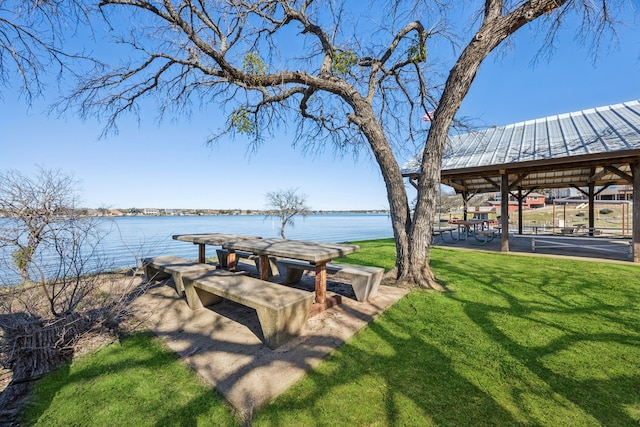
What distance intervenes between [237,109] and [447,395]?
5244 mm

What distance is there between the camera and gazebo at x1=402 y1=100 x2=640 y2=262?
6.18 m

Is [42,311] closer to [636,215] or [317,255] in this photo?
[317,255]

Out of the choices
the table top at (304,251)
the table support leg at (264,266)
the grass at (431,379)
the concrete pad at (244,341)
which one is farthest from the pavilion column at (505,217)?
the table support leg at (264,266)

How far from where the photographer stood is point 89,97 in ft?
15.3

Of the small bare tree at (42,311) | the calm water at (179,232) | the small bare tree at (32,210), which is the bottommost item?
the calm water at (179,232)

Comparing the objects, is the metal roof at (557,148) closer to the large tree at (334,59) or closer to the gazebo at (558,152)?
the gazebo at (558,152)

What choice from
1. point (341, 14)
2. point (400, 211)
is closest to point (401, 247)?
point (400, 211)

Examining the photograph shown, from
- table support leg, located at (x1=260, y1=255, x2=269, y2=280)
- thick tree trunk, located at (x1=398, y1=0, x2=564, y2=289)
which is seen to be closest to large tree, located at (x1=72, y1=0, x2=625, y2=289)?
thick tree trunk, located at (x1=398, y1=0, x2=564, y2=289)

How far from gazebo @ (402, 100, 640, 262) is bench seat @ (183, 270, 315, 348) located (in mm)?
5719

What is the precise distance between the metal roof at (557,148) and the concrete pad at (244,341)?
5293 mm

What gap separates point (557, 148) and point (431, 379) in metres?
7.83

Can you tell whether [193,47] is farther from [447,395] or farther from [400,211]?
[447,395]

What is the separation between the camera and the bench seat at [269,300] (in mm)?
2514

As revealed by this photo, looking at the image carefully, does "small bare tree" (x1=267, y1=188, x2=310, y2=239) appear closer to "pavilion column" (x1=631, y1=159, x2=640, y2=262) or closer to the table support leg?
the table support leg
